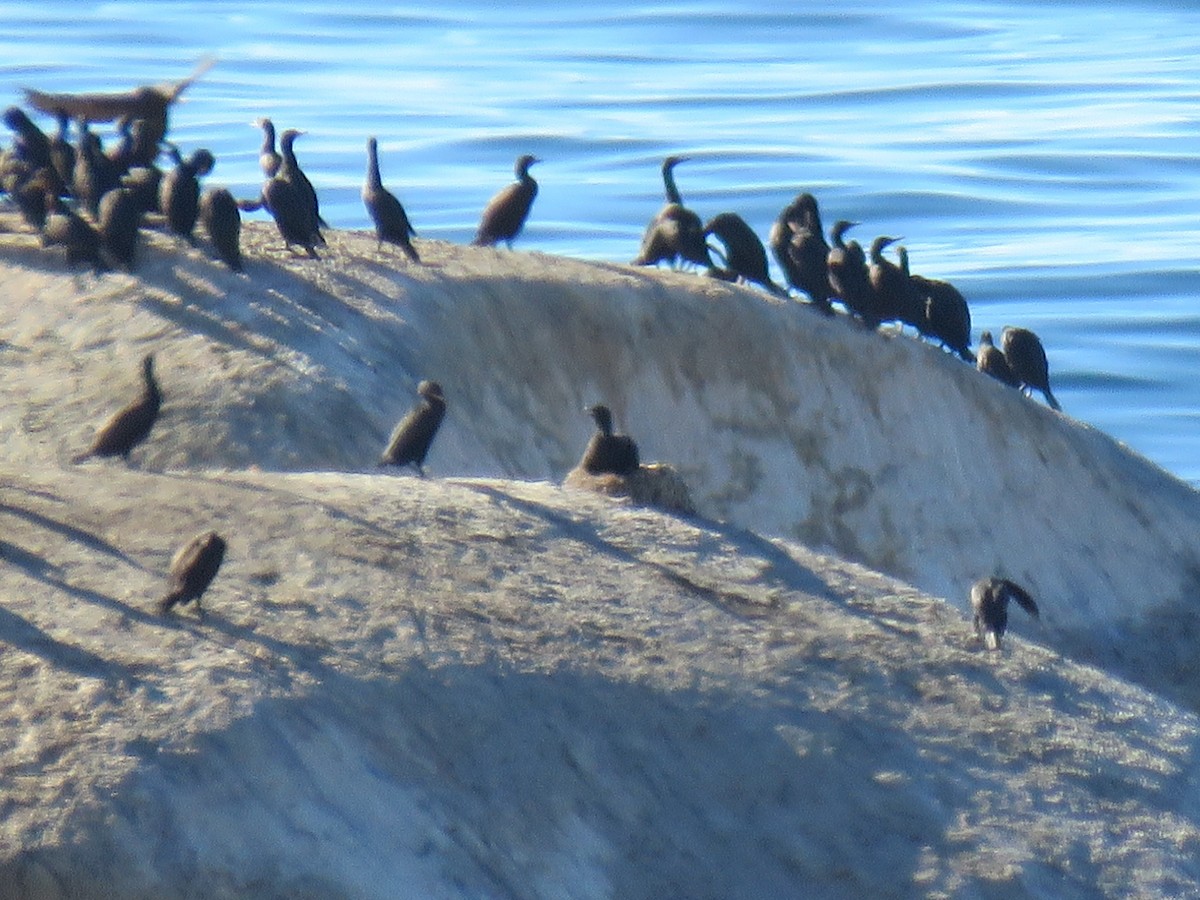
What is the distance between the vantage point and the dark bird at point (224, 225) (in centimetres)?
1204

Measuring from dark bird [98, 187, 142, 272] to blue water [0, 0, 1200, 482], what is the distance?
11.2 m

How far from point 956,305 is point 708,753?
25.5 ft

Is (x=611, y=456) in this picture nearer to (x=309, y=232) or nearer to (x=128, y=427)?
(x=128, y=427)

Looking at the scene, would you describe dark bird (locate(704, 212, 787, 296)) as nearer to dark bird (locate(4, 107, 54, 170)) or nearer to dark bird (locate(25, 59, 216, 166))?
dark bird (locate(25, 59, 216, 166))

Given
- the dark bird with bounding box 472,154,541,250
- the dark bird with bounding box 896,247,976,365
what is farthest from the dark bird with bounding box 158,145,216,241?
the dark bird with bounding box 896,247,976,365

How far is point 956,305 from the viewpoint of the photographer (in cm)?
1498

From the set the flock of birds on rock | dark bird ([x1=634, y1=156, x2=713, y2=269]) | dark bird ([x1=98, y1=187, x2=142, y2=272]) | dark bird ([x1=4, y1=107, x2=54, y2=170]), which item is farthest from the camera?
dark bird ([x1=4, y1=107, x2=54, y2=170])

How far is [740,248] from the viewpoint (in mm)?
14945

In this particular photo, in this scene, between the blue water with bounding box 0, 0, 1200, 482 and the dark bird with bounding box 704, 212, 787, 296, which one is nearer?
the dark bird with bounding box 704, 212, 787, 296

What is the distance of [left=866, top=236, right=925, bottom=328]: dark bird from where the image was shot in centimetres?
1449

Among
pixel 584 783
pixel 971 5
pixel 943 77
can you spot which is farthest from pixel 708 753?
pixel 971 5

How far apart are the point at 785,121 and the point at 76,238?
82.5 feet

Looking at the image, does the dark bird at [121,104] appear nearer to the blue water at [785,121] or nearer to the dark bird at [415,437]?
the dark bird at [415,437]

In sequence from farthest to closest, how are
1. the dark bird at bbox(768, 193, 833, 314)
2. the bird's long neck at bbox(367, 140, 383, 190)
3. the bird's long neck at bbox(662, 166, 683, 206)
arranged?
the bird's long neck at bbox(662, 166, 683, 206)
the dark bird at bbox(768, 193, 833, 314)
the bird's long neck at bbox(367, 140, 383, 190)
